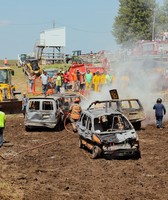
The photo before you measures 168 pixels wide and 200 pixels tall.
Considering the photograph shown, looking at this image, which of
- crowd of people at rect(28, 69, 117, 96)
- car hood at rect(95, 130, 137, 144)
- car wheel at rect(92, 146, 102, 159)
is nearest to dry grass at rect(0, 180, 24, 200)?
car wheel at rect(92, 146, 102, 159)

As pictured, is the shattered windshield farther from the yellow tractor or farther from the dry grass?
the dry grass

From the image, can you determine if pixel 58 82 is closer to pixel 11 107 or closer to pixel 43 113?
pixel 11 107

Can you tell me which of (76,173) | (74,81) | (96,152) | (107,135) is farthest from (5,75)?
(76,173)

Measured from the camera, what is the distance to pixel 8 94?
92.3ft

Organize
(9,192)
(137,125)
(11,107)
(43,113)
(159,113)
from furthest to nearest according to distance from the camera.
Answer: (11,107)
(43,113)
(159,113)
(137,125)
(9,192)

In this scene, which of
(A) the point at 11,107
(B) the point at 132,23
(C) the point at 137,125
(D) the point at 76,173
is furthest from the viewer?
(B) the point at 132,23

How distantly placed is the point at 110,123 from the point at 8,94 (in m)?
13.0

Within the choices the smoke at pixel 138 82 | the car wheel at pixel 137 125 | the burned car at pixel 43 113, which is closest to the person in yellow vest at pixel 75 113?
the burned car at pixel 43 113

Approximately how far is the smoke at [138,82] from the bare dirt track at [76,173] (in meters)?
9.50

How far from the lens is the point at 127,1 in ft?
210

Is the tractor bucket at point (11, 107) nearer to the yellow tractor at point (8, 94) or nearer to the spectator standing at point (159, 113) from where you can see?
the yellow tractor at point (8, 94)

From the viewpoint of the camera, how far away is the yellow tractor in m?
26.6

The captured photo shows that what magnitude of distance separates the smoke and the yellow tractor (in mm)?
4112

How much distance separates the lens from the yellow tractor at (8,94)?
2664 centimetres
